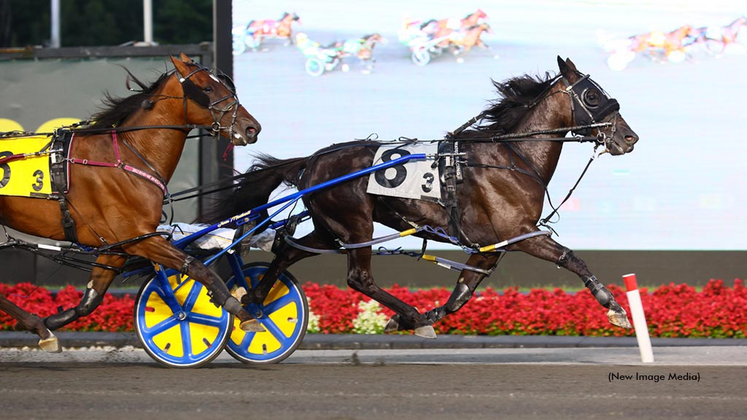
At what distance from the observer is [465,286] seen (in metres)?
7.84

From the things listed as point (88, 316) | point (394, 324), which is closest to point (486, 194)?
point (394, 324)

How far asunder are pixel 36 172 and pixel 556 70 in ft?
21.6

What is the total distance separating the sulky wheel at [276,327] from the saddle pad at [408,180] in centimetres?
102

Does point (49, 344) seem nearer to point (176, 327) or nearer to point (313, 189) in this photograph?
point (176, 327)

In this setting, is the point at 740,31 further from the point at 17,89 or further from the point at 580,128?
the point at 17,89

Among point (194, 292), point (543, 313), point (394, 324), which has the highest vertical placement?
point (194, 292)

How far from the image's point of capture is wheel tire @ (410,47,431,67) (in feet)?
39.7

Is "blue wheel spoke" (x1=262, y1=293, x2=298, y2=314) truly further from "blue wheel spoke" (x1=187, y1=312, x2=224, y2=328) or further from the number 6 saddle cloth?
the number 6 saddle cloth

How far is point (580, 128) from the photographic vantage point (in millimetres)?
7727

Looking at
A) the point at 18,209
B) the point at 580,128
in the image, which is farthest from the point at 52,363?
the point at 580,128

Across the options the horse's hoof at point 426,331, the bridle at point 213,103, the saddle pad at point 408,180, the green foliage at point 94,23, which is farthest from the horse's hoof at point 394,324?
the green foliage at point 94,23

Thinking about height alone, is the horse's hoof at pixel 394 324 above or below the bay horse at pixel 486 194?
below

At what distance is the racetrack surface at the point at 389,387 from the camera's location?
19.9 ft

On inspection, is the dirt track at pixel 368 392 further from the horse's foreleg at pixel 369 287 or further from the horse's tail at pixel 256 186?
the horse's tail at pixel 256 186
